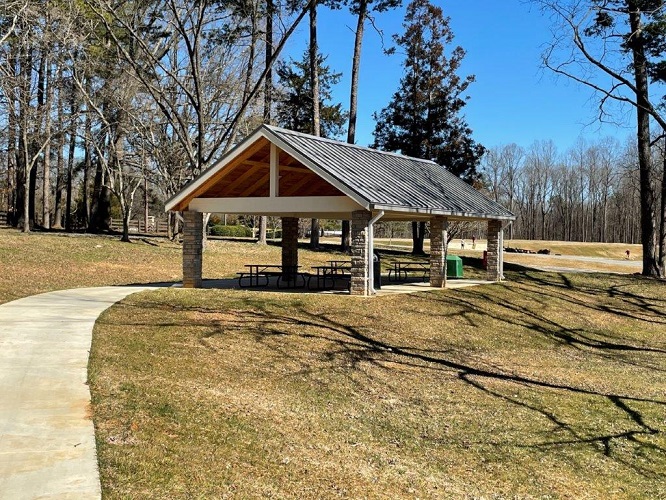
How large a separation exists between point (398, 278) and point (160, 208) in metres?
35.8

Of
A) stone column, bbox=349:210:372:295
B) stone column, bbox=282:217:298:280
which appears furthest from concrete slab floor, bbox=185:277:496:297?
stone column, bbox=282:217:298:280

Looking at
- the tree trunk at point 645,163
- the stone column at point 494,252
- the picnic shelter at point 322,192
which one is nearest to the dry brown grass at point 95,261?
the picnic shelter at point 322,192

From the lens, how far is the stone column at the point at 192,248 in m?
15.3

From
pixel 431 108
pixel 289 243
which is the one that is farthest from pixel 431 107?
pixel 289 243

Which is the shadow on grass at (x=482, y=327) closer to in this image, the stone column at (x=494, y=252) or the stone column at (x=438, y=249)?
the stone column at (x=438, y=249)

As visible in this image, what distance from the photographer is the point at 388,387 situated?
8.57 metres

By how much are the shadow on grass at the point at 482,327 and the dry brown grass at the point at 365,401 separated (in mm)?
48

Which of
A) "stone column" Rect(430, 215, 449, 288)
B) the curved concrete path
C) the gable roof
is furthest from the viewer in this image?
"stone column" Rect(430, 215, 449, 288)

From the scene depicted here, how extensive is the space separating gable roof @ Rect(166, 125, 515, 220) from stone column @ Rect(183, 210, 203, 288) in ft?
1.71

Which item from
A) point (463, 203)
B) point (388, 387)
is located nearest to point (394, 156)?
point (463, 203)

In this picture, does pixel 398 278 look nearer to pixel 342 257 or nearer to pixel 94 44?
pixel 342 257

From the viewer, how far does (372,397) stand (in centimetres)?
805

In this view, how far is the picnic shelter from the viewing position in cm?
1336

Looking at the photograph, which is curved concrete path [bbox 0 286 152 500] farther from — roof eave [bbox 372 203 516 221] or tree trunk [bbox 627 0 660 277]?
tree trunk [bbox 627 0 660 277]
